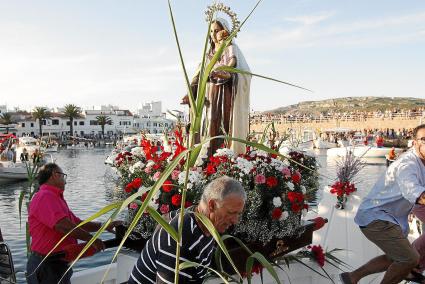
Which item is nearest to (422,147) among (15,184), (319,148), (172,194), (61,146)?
(172,194)

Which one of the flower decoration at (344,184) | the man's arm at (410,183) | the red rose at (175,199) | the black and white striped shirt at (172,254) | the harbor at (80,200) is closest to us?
the black and white striped shirt at (172,254)

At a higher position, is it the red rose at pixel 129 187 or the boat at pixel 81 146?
the red rose at pixel 129 187

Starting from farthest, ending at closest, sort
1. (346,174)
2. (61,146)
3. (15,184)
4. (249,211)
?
(61,146)
(15,184)
(346,174)
(249,211)

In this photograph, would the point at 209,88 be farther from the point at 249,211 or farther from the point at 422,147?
the point at 422,147

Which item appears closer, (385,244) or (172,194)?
(385,244)

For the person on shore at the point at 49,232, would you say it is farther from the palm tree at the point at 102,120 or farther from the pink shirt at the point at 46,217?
the palm tree at the point at 102,120

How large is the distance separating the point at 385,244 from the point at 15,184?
25.7 metres

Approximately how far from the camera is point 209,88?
5117mm

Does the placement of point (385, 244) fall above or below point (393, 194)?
below

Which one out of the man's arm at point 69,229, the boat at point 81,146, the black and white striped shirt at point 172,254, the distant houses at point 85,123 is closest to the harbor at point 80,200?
the man's arm at point 69,229

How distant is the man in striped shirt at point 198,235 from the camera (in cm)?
203

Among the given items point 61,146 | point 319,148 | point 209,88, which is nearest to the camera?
point 209,88

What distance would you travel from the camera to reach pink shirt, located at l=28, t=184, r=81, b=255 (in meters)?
3.31

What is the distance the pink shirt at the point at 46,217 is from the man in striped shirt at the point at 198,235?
143cm
